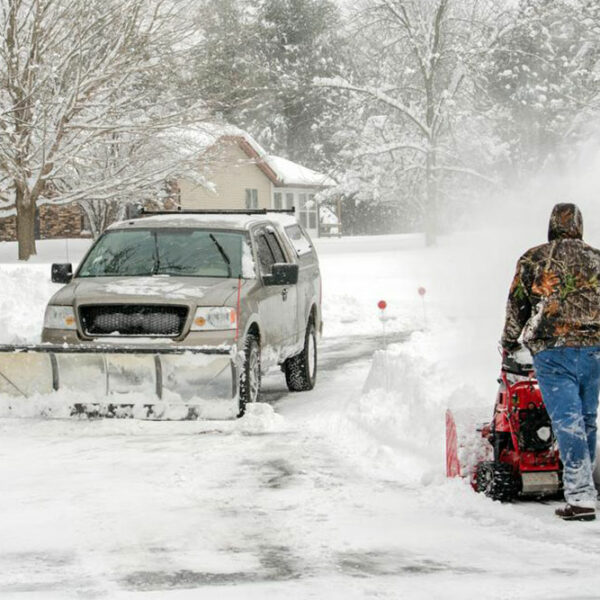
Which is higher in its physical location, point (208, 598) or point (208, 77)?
point (208, 77)

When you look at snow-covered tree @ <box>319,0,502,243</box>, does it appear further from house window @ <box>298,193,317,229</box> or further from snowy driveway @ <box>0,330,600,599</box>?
snowy driveway @ <box>0,330,600,599</box>

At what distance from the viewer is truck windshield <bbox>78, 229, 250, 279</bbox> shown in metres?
11.5

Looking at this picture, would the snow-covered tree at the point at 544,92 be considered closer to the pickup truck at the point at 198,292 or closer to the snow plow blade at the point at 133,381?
the pickup truck at the point at 198,292

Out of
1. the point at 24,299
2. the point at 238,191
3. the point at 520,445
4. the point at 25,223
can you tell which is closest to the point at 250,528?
the point at 520,445

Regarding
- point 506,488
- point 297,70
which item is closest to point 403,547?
point 506,488

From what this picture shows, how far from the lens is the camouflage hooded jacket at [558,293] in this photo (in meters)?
6.85

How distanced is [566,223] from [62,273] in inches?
241

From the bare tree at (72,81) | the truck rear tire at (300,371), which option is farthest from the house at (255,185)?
the truck rear tire at (300,371)

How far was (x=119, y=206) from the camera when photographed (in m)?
39.1

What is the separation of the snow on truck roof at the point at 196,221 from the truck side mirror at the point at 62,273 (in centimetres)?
74

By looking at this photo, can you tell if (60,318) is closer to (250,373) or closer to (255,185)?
(250,373)

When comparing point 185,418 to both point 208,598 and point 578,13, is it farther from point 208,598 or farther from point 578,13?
point 578,13

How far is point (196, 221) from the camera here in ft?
39.8

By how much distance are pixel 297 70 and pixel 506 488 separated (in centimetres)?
6401
